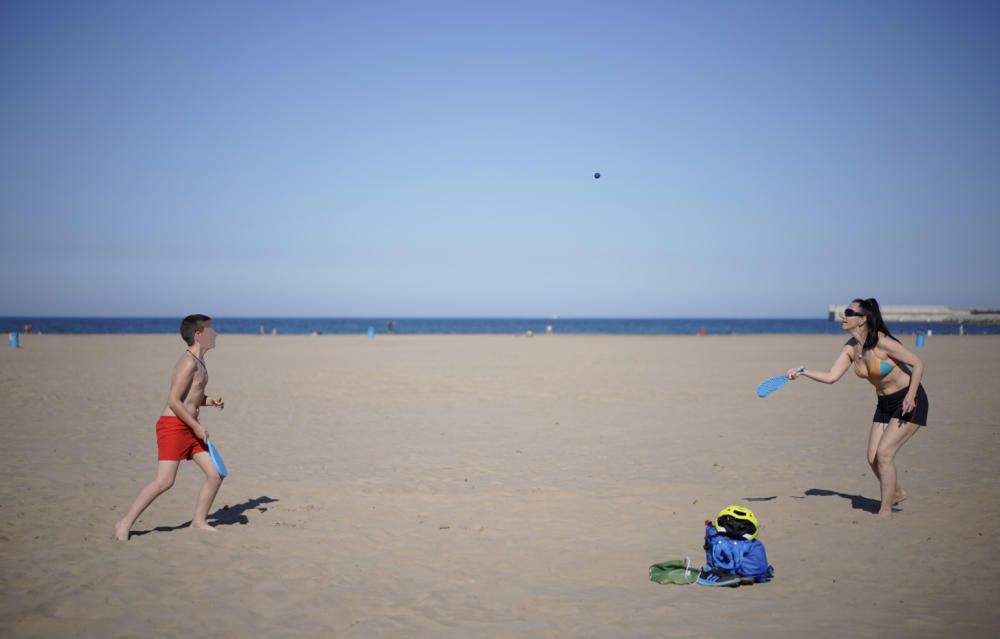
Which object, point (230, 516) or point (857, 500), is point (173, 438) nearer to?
point (230, 516)

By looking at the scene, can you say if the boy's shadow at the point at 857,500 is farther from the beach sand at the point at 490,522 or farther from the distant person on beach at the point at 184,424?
the distant person on beach at the point at 184,424

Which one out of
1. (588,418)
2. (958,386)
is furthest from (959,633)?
(958,386)

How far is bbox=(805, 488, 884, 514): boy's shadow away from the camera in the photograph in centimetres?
765

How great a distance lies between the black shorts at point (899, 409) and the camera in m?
6.95

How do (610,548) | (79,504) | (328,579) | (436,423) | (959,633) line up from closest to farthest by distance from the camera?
(959,633)
(328,579)
(610,548)
(79,504)
(436,423)

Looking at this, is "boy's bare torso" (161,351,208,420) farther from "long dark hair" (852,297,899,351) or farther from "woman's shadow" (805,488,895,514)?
"woman's shadow" (805,488,895,514)

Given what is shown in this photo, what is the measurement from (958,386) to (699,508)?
52.2ft

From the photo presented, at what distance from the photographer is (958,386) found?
64.5 feet

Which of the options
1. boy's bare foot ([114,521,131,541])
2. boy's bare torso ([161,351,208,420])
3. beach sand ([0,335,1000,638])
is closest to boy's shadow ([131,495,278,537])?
beach sand ([0,335,1000,638])

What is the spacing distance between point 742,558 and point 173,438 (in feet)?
15.8

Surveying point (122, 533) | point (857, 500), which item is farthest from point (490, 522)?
point (857, 500)

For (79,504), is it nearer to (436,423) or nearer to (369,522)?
(369,522)

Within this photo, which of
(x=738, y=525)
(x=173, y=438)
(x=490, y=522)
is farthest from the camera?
(x=490, y=522)

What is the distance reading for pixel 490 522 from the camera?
719 cm
